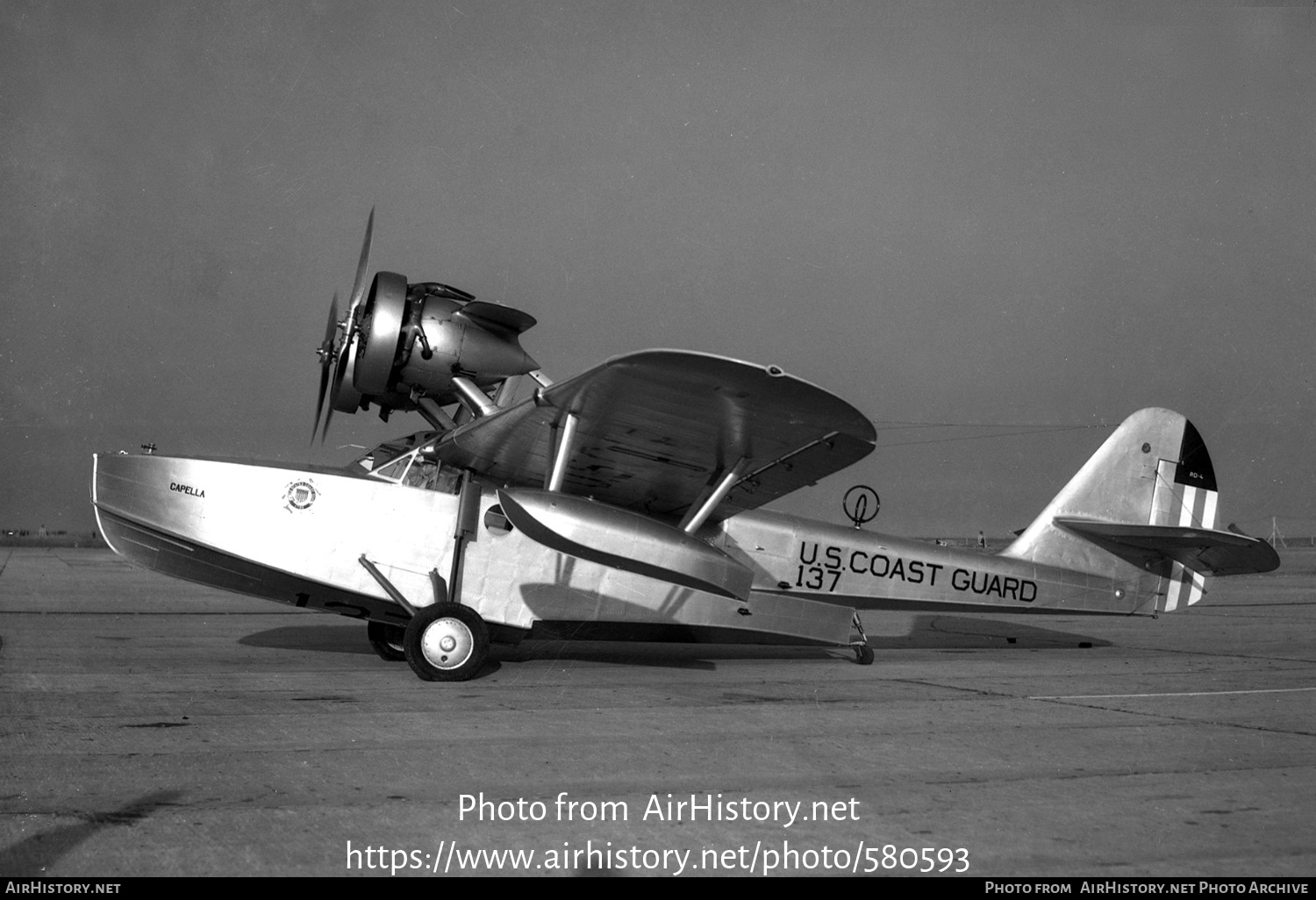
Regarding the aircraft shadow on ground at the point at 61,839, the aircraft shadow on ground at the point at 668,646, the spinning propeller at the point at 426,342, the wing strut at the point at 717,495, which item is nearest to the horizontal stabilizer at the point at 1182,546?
the aircraft shadow on ground at the point at 668,646

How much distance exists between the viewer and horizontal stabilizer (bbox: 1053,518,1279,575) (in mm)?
11234

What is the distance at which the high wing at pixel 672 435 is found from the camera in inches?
292

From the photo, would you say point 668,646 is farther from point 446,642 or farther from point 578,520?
point 578,520

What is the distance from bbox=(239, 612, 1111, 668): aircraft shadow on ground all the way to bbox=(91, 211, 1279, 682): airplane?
59 cm

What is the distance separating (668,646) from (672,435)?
464 centimetres

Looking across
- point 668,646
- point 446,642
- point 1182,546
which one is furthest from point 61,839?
point 1182,546

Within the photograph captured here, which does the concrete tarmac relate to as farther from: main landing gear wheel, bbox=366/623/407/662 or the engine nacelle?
the engine nacelle

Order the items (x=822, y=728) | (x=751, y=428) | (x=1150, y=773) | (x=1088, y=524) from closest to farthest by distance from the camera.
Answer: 1. (x=1150, y=773)
2. (x=822, y=728)
3. (x=751, y=428)
4. (x=1088, y=524)

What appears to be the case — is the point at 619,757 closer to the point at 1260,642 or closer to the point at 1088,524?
the point at 1088,524

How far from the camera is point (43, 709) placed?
6879 millimetres

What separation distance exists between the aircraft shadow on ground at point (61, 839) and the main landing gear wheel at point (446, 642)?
3.99 metres

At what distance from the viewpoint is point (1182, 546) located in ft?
39.0

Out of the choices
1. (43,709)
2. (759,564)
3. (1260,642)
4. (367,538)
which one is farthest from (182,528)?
(1260,642)

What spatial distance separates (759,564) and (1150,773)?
5.63m
